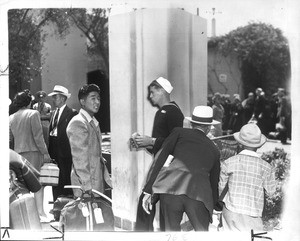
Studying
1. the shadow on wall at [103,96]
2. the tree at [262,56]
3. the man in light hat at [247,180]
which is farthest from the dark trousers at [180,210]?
the tree at [262,56]

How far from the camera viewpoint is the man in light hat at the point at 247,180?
539 cm

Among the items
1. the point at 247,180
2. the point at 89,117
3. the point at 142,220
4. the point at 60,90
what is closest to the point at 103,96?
the point at 89,117

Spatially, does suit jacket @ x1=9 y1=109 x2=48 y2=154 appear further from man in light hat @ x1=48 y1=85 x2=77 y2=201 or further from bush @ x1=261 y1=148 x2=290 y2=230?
bush @ x1=261 y1=148 x2=290 y2=230

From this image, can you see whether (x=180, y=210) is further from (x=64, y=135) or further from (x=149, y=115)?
(x=64, y=135)

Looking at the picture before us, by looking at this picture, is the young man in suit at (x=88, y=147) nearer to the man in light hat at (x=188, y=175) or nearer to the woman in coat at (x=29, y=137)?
the woman in coat at (x=29, y=137)

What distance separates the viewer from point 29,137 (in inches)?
224

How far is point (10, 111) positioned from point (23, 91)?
22cm

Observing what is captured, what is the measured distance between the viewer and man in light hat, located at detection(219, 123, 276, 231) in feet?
17.7

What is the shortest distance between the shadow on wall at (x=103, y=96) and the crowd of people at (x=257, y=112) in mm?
909

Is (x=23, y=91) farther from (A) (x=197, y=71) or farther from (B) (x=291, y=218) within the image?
(B) (x=291, y=218)

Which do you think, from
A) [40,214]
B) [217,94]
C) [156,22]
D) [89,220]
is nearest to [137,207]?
[89,220]

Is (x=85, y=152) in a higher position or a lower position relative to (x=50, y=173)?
higher

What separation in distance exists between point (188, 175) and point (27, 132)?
1.54 metres

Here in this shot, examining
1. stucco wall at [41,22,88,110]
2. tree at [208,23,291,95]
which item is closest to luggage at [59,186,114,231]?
stucco wall at [41,22,88,110]
